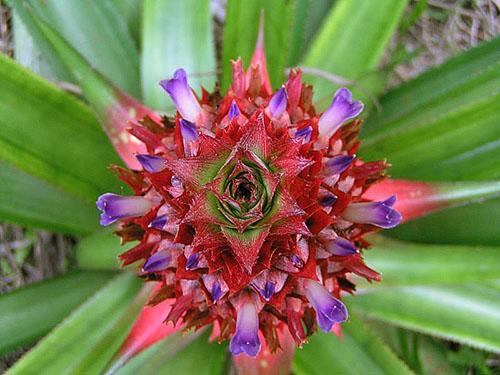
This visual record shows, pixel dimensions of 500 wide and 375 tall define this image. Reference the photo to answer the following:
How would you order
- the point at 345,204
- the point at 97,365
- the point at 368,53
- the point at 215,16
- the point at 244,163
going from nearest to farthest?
the point at 244,163 → the point at 345,204 → the point at 97,365 → the point at 368,53 → the point at 215,16

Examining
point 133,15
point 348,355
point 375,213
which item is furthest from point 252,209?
point 133,15

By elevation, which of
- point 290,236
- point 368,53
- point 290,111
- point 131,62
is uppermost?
point 131,62

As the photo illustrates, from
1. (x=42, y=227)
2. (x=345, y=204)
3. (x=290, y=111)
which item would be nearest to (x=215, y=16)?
(x=42, y=227)

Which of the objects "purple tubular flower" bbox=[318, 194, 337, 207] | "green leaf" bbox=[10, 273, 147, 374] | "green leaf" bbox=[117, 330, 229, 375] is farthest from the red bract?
"green leaf" bbox=[117, 330, 229, 375]

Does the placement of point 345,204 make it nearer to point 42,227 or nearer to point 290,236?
point 290,236

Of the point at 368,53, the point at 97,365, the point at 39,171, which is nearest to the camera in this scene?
the point at 97,365

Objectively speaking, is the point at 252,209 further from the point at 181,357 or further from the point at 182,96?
the point at 181,357

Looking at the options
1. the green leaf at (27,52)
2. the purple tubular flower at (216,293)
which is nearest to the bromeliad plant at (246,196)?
the purple tubular flower at (216,293)

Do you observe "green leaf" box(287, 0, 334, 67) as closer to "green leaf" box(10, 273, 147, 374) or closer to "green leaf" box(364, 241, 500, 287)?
"green leaf" box(364, 241, 500, 287)
